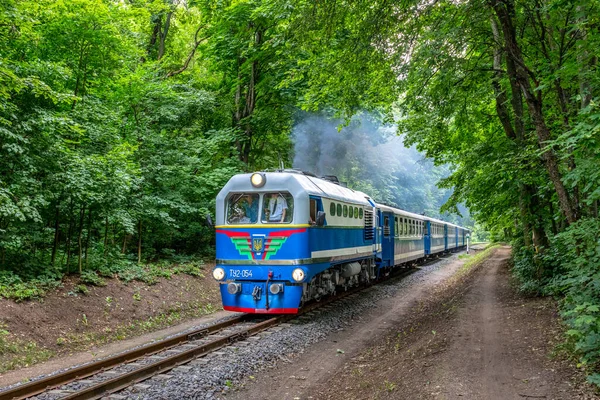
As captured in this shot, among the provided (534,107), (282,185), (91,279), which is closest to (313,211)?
(282,185)

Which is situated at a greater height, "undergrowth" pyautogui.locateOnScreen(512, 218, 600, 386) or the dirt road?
"undergrowth" pyautogui.locateOnScreen(512, 218, 600, 386)

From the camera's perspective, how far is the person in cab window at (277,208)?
1080 centimetres

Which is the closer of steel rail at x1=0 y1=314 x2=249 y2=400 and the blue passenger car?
steel rail at x1=0 y1=314 x2=249 y2=400

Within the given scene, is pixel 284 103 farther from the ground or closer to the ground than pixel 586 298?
farther from the ground

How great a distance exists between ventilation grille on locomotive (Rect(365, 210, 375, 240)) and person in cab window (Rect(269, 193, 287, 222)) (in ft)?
18.1

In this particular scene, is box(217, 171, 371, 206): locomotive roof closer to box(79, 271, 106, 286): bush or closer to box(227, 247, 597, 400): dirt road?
box(227, 247, 597, 400): dirt road

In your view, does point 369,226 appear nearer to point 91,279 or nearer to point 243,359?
point 91,279

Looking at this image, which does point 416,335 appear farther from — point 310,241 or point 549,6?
point 549,6

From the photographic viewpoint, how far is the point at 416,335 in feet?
30.9

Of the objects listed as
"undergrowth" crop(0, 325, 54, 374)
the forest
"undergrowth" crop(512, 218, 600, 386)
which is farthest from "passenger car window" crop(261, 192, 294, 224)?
"undergrowth" crop(512, 218, 600, 386)

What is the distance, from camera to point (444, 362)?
692 cm

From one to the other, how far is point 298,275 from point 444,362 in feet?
13.7

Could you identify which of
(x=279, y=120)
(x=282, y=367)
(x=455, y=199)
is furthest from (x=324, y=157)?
(x=282, y=367)

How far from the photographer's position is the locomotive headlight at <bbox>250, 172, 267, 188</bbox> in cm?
1097
